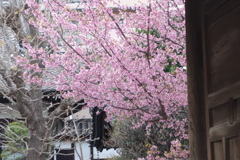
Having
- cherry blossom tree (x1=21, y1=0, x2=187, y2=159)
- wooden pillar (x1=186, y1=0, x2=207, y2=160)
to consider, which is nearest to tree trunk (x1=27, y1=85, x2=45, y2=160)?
cherry blossom tree (x1=21, y1=0, x2=187, y2=159)

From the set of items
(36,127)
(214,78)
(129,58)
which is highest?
(129,58)

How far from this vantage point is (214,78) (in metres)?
2.74

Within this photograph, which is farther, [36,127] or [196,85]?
[36,127]

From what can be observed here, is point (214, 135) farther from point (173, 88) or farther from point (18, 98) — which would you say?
point (18, 98)

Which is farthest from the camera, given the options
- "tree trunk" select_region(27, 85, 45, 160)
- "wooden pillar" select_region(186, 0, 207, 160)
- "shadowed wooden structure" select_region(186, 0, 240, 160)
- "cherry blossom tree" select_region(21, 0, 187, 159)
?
"tree trunk" select_region(27, 85, 45, 160)

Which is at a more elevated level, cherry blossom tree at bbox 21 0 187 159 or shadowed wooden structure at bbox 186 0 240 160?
cherry blossom tree at bbox 21 0 187 159

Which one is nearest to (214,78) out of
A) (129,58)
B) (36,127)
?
(129,58)

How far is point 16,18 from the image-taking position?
9148 mm

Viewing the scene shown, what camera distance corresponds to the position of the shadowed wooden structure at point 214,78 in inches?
96.5

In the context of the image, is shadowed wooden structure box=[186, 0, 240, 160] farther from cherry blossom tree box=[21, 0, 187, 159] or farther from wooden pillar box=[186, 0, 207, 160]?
cherry blossom tree box=[21, 0, 187, 159]

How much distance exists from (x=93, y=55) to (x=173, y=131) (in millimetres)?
2577

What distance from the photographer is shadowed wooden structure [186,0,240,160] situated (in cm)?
245

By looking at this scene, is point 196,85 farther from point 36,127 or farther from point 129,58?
point 36,127

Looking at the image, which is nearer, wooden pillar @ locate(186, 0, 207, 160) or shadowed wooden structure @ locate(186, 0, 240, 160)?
shadowed wooden structure @ locate(186, 0, 240, 160)
